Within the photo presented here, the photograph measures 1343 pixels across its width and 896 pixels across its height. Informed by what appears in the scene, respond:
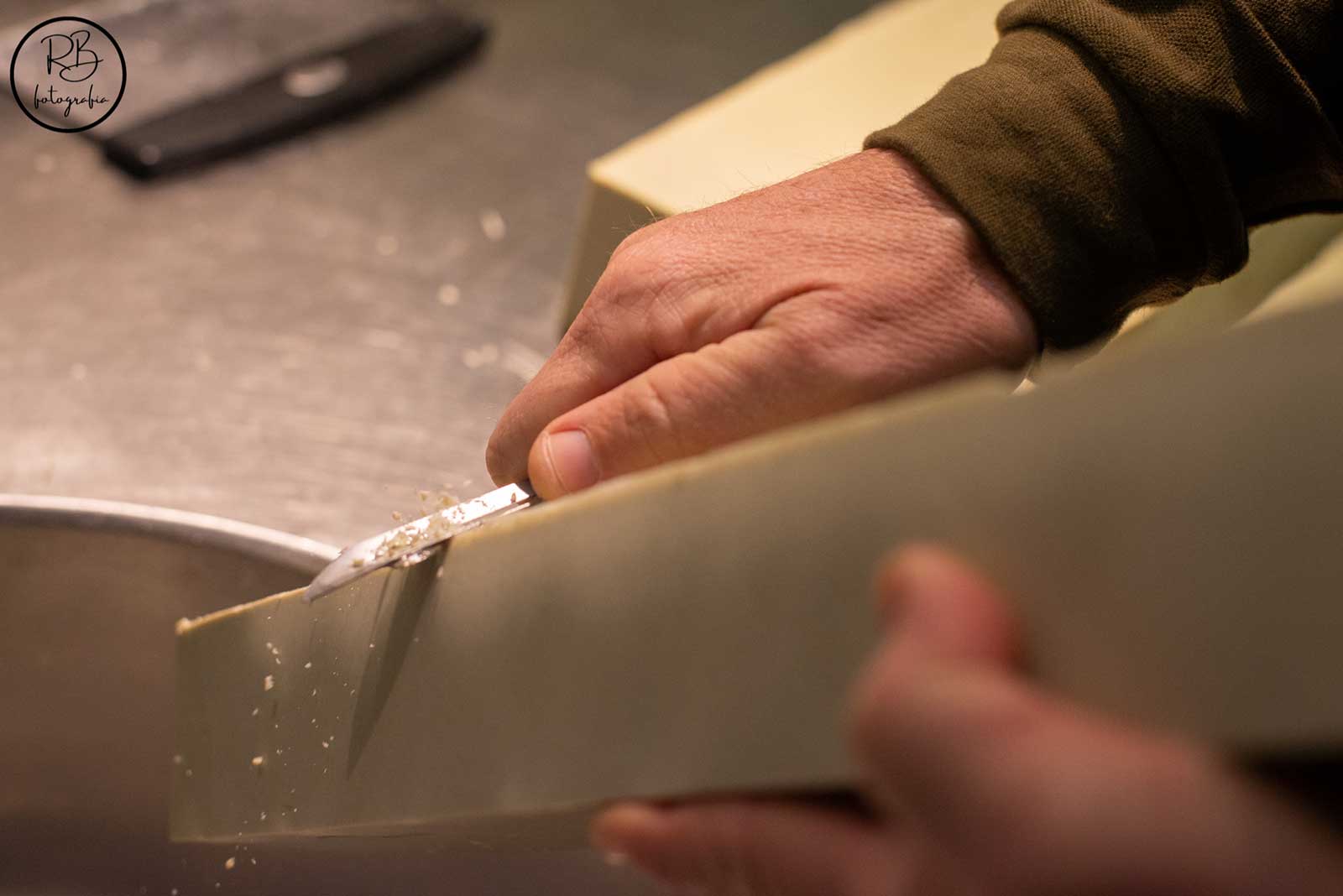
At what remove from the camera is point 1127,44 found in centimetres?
51

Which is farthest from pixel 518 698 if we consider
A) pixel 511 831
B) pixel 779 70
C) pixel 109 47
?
pixel 109 47

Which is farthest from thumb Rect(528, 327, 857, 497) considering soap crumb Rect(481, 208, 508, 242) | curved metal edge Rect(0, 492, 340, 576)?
soap crumb Rect(481, 208, 508, 242)

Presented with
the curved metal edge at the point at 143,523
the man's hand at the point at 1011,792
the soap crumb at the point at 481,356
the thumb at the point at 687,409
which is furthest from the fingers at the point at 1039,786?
the soap crumb at the point at 481,356

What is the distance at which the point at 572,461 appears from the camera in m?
0.47

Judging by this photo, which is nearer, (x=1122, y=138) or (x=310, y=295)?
(x=1122, y=138)

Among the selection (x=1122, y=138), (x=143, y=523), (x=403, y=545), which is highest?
(x=1122, y=138)

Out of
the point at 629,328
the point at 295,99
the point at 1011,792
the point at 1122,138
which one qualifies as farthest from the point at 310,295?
the point at 1011,792

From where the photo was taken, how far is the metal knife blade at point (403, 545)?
1.40ft

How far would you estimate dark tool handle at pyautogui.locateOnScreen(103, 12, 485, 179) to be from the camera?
965 mm

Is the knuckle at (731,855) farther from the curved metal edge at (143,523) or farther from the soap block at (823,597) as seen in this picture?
the curved metal edge at (143,523)

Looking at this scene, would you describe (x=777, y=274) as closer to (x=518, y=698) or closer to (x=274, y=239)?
(x=518, y=698)

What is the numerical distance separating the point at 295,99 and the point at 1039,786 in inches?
38.1

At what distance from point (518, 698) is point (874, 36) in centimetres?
70

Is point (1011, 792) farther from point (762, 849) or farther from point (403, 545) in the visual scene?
point (403, 545)
